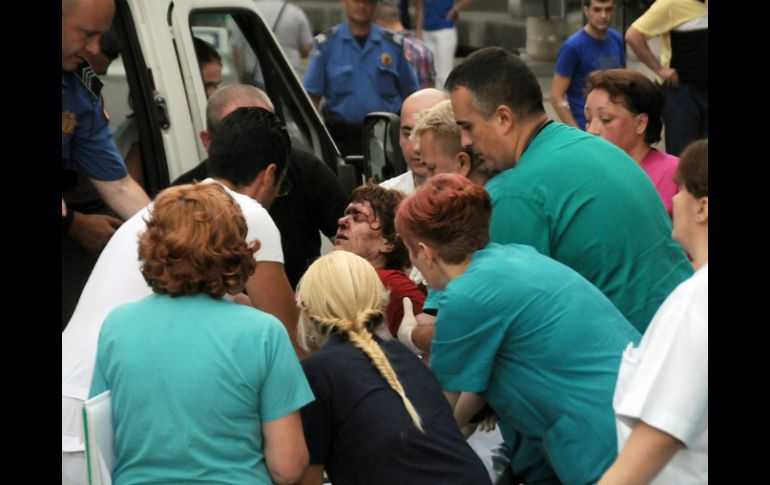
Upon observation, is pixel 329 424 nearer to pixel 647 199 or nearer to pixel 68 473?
pixel 68 473

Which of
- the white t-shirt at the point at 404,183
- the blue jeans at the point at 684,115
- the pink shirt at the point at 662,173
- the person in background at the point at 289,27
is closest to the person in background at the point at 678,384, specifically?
the pink shirt at the point at 662,173

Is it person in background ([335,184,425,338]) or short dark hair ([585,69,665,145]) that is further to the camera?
short dark hair ([585,69,665,145])

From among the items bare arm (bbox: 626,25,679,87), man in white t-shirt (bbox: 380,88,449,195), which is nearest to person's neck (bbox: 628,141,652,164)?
man in white t-shirt (bbox: 380,88,449,195)

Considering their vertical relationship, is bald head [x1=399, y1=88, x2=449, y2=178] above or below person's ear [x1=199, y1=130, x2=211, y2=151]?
below

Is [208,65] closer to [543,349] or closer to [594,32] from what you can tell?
[543,349]

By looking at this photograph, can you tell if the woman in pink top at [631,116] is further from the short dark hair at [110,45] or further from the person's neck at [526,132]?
the short dark hair at [110,45]

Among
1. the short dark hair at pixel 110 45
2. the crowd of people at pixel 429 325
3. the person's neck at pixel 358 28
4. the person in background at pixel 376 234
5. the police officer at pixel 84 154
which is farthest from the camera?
the person's neck at pixel 358 28

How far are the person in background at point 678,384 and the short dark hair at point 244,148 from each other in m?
1.81

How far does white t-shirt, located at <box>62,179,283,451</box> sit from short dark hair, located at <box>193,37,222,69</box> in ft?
8.37

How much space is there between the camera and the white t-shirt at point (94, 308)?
164 inches

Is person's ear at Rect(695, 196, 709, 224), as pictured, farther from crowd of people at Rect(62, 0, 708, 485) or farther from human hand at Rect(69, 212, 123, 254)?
human hand at Rect(69, 212, 123, 254)

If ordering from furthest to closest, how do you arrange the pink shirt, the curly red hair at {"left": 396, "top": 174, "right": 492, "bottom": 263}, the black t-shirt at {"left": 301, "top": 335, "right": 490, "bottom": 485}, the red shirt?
1. the pink shirt
2. the red shirt
3. the curly red hair at {"left": 396, "top": 174, "right": 492, "bottom": 263}
4. the black t-shirt at {"left": 301, "top": 335, "right": 490, "bottom": 485}

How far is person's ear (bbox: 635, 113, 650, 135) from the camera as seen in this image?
604 centimetres
